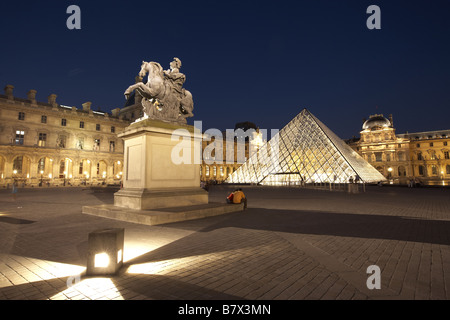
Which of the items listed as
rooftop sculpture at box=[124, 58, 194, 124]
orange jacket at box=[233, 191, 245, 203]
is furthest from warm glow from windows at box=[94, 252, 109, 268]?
orange jacket at box=[233, 191, 245, 203]

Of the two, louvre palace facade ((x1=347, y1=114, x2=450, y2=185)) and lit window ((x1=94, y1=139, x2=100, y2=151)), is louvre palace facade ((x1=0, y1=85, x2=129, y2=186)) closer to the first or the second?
lit window ((x1=94, y1=139, x2=100, y2=151))

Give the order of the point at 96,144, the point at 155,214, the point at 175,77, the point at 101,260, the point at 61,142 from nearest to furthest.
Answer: the point at 101,260, the point at 155,214, the point at 175,77, the point at 61,142, the point at 96,144

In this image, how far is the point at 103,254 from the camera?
2695 mm

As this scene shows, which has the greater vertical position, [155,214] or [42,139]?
[42,139]

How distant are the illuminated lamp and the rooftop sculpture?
187 inches

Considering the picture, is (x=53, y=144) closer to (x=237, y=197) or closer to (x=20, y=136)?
(x=20, y=136)

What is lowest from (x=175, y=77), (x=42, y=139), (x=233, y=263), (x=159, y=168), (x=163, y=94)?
(x=233, y=263)

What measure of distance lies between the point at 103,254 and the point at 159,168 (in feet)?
13.1

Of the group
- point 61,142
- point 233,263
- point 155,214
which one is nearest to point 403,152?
point 155,214

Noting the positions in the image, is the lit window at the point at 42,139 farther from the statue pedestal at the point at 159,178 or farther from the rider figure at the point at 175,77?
the rider figure at the point at 175,77

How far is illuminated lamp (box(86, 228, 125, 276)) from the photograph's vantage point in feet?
8.71
